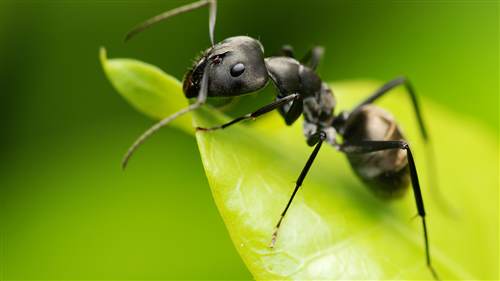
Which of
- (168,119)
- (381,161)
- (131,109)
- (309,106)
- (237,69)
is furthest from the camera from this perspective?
(131,109)

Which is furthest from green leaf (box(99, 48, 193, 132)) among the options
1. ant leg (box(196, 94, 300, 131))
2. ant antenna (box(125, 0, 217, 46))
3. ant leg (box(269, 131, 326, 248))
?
ant leg (box(269, 131, 326, 248))

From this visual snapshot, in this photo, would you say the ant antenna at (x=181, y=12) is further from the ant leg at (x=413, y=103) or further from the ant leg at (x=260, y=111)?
the ant leg at (x=413, y=103)

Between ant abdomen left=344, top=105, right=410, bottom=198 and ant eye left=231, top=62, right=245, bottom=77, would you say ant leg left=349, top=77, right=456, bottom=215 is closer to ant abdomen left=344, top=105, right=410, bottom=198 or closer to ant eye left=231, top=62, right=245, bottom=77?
ant abdomen left=344, top=105, right=410, bottom=198

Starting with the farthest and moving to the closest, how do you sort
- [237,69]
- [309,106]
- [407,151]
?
[309,106] → [407,151] → [237,69]

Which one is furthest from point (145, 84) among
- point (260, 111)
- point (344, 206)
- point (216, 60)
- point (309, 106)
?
point (309, 106)

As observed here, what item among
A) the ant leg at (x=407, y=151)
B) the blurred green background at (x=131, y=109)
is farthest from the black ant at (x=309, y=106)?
the blurred green background at (x=131, y=109)

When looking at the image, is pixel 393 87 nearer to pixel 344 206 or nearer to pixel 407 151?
pixel 407 151

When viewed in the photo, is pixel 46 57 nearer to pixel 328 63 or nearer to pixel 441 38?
pixel 328 63
